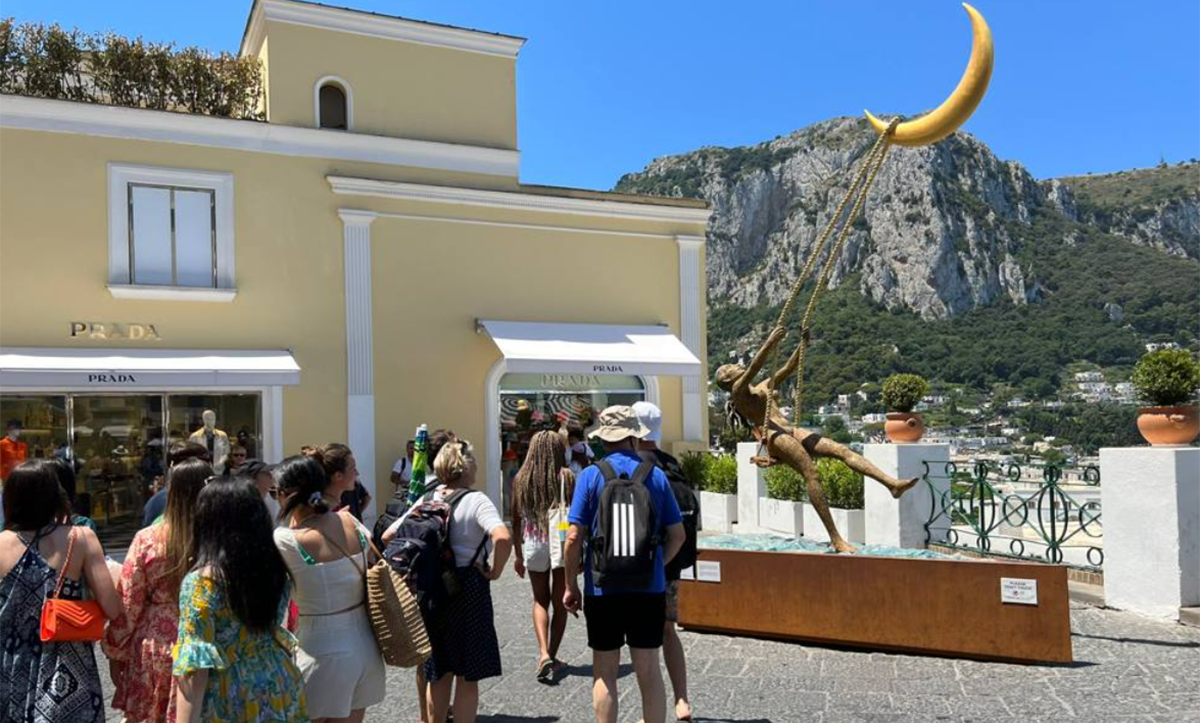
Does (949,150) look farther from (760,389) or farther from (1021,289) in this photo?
(760,389)

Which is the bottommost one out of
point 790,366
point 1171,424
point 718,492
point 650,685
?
point 718,492

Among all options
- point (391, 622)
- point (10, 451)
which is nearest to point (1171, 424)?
point (391, 622)

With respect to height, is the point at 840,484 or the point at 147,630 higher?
the point at 147,630

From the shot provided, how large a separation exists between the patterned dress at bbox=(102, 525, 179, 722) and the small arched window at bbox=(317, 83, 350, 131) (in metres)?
13.1

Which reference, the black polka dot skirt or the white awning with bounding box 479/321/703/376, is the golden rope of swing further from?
the white awning with bounding box 479/321/703/376

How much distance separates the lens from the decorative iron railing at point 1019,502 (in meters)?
8.54

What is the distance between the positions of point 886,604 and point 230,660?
4863 millimetres

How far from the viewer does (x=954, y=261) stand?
79.5 meters

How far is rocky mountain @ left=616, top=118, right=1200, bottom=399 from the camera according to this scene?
6944cm

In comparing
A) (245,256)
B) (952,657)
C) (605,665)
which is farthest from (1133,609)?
(245,256)

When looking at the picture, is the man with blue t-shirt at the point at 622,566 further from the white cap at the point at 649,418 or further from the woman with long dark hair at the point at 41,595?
the woman with long dark hair at the point at 41,595

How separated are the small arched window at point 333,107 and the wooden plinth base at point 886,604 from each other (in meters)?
11.2

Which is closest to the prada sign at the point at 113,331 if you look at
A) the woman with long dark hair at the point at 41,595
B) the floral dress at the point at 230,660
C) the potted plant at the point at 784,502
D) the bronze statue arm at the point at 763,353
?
the potted plant at the point at 784,502

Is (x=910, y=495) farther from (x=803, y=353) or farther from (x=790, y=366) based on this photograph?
(x=803, y=353)
